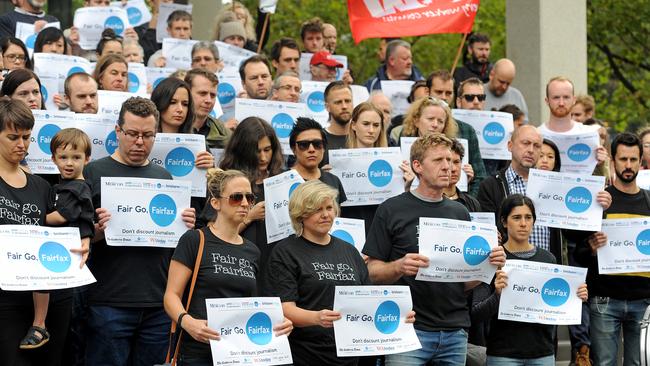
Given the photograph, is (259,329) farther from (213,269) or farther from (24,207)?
(24,207)

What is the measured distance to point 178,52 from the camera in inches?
594

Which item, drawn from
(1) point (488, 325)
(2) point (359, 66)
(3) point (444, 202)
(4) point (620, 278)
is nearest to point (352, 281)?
(3) point (444, 202)

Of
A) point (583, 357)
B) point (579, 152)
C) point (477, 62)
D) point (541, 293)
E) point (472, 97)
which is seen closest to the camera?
point (541, 293)

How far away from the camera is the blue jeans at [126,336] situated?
924 centimetres

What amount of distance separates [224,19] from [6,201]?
7457mm

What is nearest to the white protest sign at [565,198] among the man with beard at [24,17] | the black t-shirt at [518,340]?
the black t-shirt at [518,340]

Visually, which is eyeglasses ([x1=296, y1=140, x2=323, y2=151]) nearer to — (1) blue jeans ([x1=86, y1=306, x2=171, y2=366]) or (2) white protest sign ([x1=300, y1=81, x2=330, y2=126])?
(1) blue jeans ([x1=86, y1=306, x2=171, y2=366])

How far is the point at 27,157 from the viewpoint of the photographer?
1037cm

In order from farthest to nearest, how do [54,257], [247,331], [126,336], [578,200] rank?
[578,200], [126,336], [54,257], [247,331]

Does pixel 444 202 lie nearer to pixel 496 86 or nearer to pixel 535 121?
pixel 496 86

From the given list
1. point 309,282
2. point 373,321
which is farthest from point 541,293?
point 309,282

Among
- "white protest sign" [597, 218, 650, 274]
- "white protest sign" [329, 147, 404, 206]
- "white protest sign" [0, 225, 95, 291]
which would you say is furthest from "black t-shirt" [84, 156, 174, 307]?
"white protest sign" [597, 218, 650, 274]

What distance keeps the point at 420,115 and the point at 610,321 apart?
2.50 metres

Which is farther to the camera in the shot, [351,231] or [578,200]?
[578,200]
